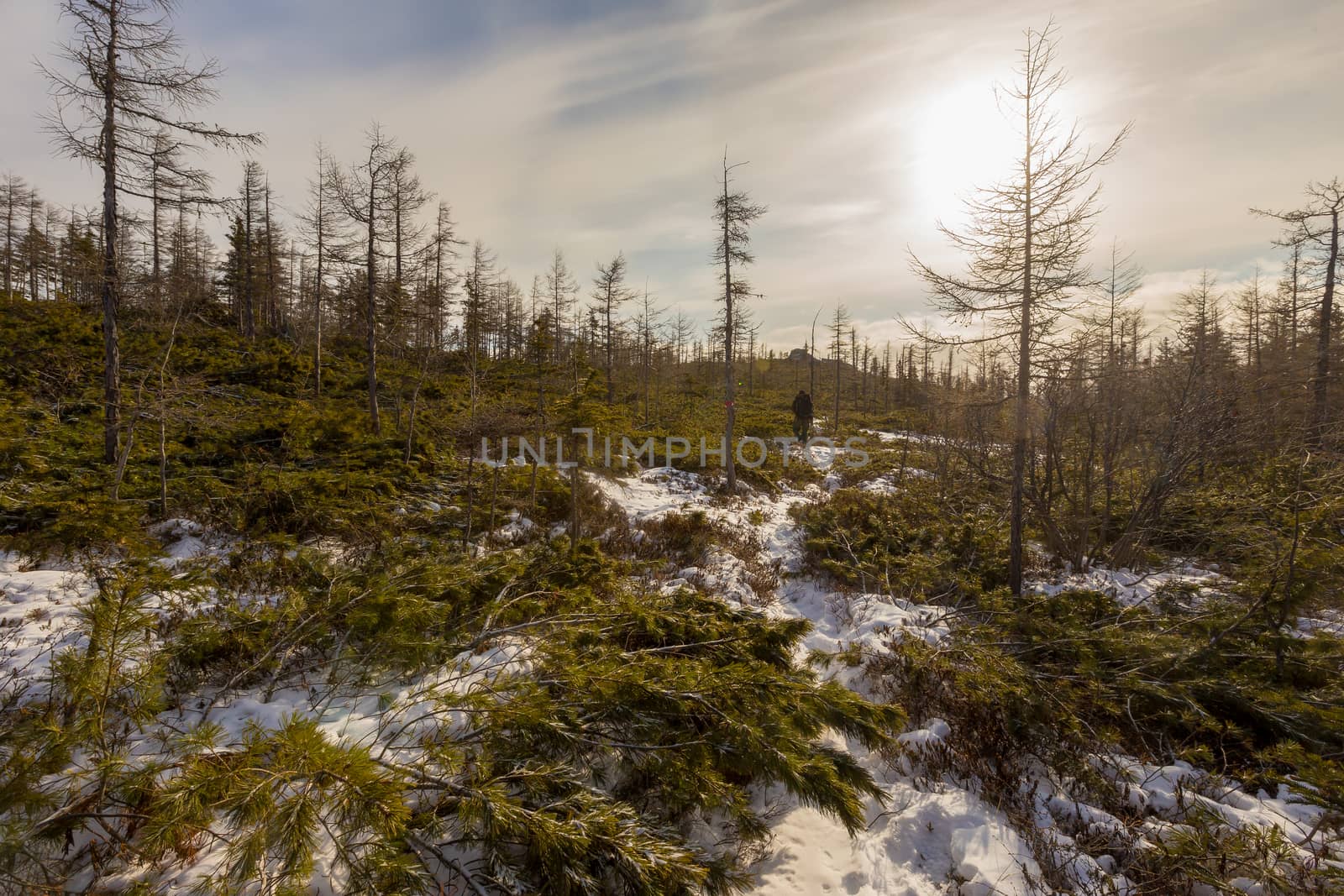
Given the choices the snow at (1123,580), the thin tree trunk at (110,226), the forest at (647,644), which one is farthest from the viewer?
the thin tree trunk at (110,226)

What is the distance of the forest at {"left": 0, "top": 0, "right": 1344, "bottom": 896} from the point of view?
218cm

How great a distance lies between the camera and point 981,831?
3117 millimetres

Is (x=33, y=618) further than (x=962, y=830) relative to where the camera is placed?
Yes

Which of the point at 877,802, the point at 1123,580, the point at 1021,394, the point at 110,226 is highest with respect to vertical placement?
the point at 110,226

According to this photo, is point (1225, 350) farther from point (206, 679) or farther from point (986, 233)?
point (206, 679)

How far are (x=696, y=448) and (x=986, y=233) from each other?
12097mm

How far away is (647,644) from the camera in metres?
4.51

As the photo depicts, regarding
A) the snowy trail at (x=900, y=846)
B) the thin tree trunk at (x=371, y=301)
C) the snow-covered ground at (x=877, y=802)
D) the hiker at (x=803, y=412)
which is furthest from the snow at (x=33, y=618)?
the hiker at (x=803, y=412)

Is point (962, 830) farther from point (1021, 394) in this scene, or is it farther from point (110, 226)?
point (110, 226)

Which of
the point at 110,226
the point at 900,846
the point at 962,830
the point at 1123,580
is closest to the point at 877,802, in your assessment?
the point at 900,846

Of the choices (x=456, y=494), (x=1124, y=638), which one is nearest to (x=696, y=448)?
(x=456, y=494)

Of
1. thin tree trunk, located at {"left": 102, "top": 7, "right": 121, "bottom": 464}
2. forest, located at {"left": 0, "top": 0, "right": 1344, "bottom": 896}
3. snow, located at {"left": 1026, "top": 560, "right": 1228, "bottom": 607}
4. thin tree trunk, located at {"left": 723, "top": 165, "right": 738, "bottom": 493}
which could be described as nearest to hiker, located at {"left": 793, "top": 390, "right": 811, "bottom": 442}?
thin tree trunk, located at {"left": 723, "top": 165, "right": 738, "bottom": 493}

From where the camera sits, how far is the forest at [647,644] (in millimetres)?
2180

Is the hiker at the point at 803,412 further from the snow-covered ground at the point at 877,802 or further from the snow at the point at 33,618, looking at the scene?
the snow at the point at 33,618
